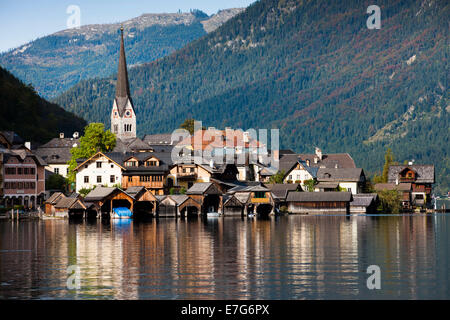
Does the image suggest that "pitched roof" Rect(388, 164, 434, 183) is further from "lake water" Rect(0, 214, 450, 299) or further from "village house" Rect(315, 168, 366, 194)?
"lake water" Rect(0, 214, 450, 299)

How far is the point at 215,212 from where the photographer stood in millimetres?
137625

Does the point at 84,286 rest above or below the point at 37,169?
below

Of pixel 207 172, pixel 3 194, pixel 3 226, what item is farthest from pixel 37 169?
pixel 3 226

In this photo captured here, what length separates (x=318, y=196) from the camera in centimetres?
15100

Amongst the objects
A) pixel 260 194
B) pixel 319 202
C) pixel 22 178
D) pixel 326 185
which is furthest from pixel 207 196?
pixel 326 185

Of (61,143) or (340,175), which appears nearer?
(340,175)

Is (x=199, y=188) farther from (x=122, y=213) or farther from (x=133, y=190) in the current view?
(x=122, y=213)

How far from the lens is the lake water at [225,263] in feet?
156

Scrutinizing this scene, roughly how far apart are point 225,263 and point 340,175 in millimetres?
112378

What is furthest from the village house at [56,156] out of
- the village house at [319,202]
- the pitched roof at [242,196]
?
the village house at [319,202]

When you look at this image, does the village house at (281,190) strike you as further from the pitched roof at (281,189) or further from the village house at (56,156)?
the village house at (56,156)

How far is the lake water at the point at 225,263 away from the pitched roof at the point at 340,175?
7224 cm

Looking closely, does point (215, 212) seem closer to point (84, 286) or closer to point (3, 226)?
point (3, 226)

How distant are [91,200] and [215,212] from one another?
65.3 ft
